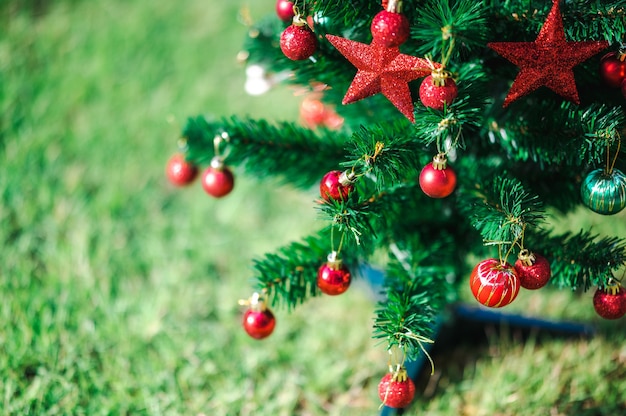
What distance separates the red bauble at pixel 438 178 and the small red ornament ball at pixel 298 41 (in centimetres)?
22

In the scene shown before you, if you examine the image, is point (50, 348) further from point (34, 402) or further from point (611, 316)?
point (611, 316)

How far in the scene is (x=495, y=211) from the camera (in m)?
0.71

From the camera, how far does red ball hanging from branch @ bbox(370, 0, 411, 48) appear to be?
0.63 m

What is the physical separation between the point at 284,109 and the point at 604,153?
48.3 inches

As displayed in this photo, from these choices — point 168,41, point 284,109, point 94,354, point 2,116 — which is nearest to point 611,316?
point 94,354

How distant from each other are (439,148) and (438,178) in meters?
0.04

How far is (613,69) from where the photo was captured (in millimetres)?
706

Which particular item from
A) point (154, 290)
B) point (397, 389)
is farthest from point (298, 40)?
point (154, 290)

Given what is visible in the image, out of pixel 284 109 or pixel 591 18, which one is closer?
pixel 591 18

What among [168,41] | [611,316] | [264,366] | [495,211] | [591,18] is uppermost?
[591,18]

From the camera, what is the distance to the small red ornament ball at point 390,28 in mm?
632

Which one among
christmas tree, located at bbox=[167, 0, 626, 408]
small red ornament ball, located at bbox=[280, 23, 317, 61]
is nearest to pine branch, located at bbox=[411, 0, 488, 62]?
christmas tree, located at bbox=[167, 0, 626, 408]

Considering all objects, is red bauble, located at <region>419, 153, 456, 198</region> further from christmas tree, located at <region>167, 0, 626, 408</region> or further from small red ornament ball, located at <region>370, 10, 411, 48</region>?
small red ornament ball, located at <region>370, 10, 411, 48</region>

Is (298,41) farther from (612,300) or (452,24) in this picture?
(612,300)
